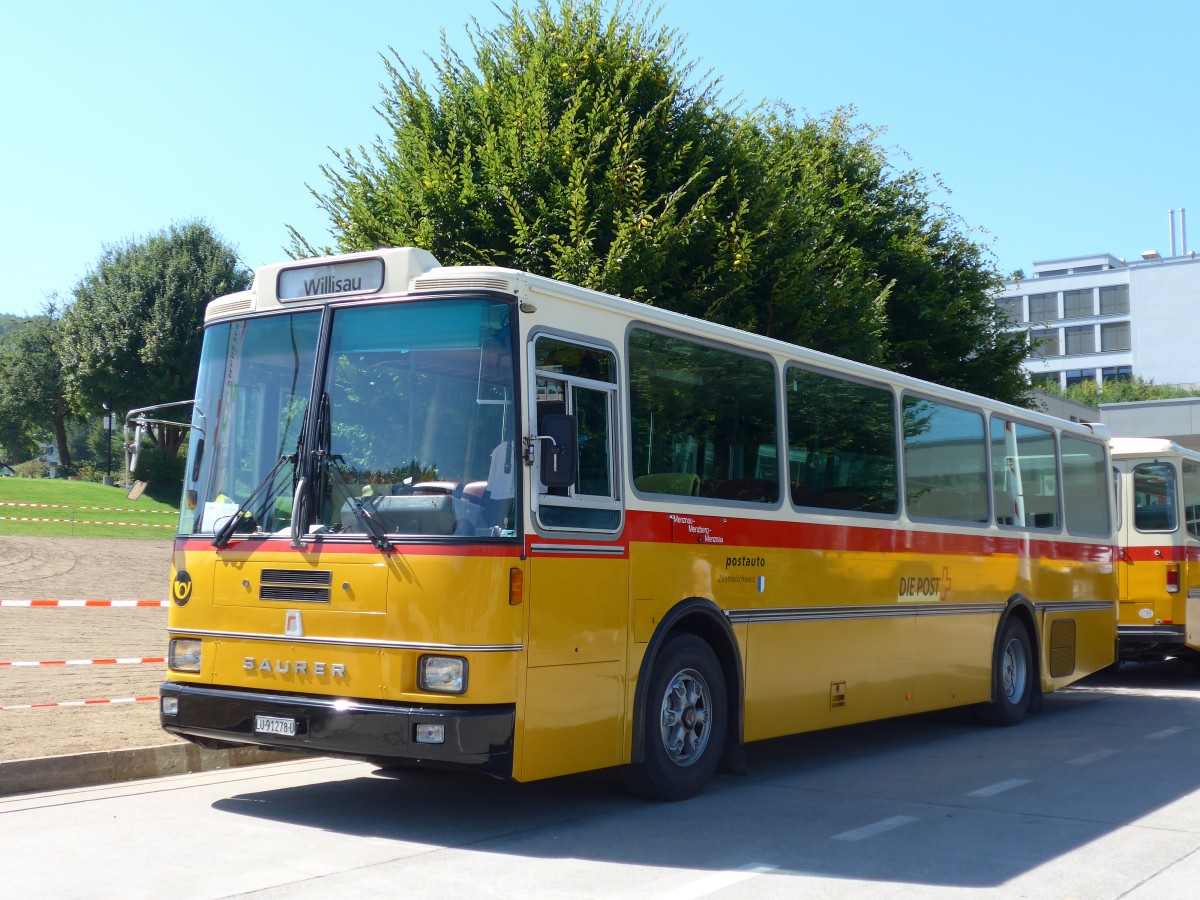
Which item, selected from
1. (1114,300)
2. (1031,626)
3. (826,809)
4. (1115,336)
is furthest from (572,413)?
(1114,300)

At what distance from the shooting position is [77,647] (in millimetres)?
15117

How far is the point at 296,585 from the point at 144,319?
168ft

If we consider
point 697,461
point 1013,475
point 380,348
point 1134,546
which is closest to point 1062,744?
point 1013,475

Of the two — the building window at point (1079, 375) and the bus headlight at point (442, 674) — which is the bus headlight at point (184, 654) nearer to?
the bus headlight at point (442, 674)

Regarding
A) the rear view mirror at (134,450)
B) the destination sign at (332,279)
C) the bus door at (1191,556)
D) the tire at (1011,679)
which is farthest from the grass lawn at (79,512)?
the destination sign at (332,279)

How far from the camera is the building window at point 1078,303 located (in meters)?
100

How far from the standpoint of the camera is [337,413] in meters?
7.22

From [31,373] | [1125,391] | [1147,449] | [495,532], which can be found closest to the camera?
[495,532]

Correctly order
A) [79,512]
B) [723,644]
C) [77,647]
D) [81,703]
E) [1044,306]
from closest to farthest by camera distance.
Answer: [723,644], [81,703], [77,647], [79,512], [1044,306]

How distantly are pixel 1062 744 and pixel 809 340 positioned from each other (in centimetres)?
725

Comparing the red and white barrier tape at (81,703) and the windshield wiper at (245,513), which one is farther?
the red and white barrier tape at (81,703)

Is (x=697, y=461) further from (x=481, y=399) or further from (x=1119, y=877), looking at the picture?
(x=1119, y=877)

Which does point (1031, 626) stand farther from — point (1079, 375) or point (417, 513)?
point (1079, 375)

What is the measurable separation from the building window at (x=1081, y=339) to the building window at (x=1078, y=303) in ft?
3.37
